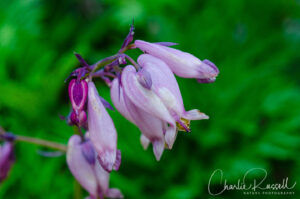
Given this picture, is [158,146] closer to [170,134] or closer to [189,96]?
[170,134]

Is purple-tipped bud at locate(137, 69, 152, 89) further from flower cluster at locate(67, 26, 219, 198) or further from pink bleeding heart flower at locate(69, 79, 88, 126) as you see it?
pink bleeding heart flower at locate(69, 79, 88, 126)

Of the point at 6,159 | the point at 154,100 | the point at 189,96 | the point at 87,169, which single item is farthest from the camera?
the point at 189,96

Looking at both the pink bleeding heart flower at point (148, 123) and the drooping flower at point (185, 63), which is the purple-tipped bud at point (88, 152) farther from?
the drooping flower at point (185, 63)

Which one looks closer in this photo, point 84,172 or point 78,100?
point 78,100

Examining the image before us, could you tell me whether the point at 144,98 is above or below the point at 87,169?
above

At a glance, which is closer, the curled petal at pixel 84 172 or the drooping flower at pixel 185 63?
the drooping flower at pixel 185 63

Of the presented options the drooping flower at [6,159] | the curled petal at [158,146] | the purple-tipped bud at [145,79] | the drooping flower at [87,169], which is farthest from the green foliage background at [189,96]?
the purple-tipped bud at [145,79]

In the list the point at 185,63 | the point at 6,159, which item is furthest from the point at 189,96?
the point at 185,63
